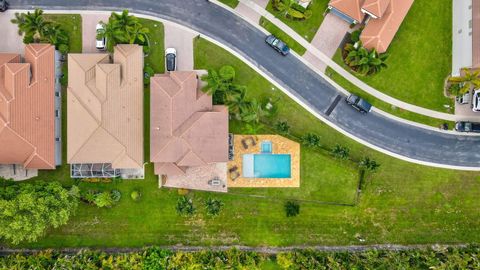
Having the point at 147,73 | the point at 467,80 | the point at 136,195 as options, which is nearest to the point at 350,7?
the point at 467,80

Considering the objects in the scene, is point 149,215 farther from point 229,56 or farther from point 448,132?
point 448,132

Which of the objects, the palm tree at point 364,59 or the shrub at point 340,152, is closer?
the palm tree at point 364,59

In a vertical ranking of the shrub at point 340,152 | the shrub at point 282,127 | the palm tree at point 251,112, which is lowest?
the shrub at point 340,152

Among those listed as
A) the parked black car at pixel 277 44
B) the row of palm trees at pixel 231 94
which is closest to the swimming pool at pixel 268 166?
the row of palm trees at pixel 231 94

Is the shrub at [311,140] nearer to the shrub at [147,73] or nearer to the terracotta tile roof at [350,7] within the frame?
the terracotta tile roof at [350,7]

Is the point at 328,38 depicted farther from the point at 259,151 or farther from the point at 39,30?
the point at 39,30

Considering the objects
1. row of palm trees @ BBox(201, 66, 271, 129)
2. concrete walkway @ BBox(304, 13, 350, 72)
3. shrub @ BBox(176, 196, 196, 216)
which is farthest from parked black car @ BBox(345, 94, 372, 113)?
shrub @ BBox(176, 196, 196, 216)

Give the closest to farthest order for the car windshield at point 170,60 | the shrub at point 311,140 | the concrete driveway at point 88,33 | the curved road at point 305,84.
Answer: the shrub at point 311,140 < the car windshield at point 170,60 < the concrete driveway at point 88,33 < the curved road at point 305,84

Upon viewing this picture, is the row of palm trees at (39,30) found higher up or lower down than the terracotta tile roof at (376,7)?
lower down
